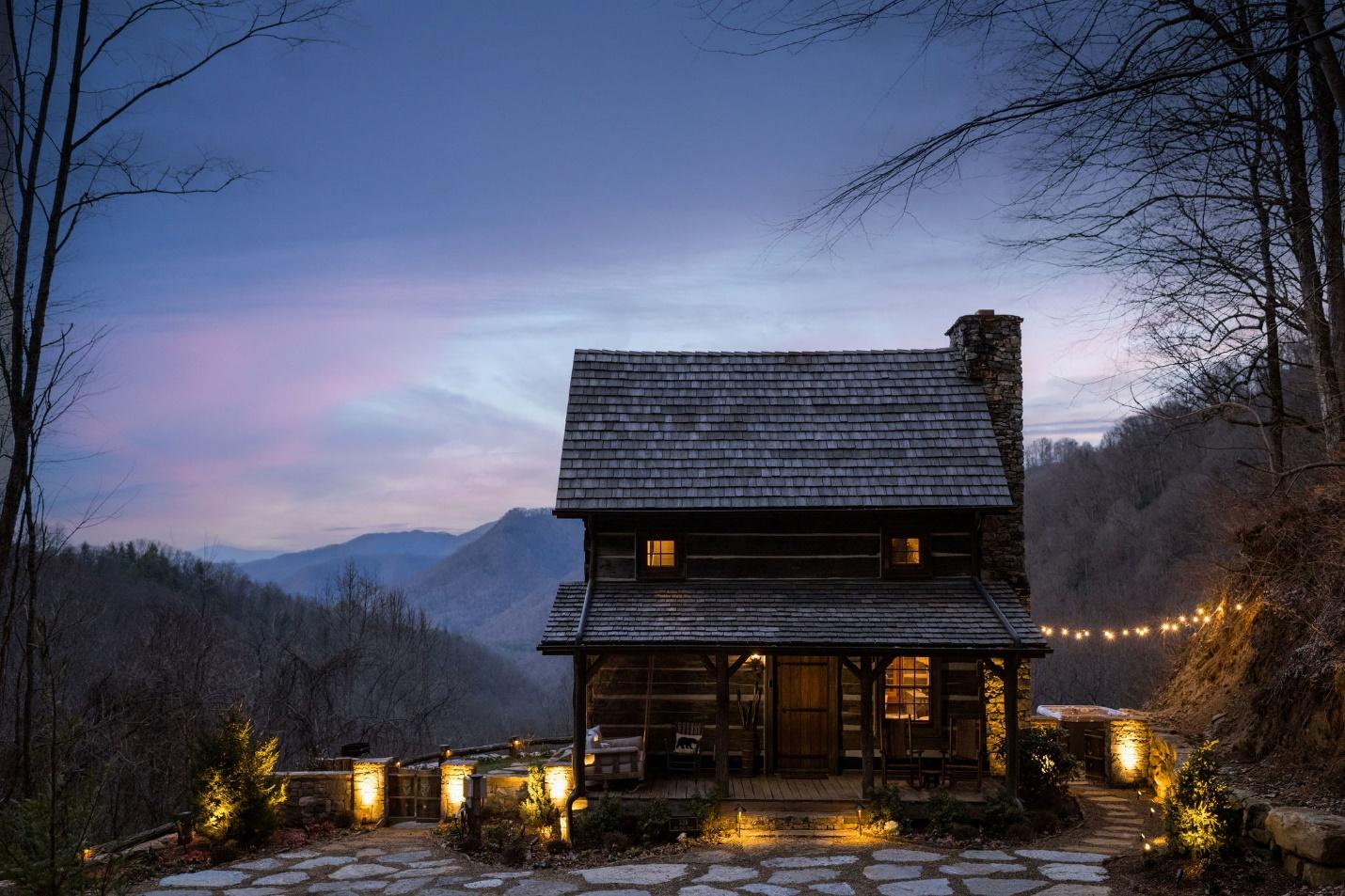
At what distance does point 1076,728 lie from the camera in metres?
17.3

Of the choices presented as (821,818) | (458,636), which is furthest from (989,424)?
(458,636)

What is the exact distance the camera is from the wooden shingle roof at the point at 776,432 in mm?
15844

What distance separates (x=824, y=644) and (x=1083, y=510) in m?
47.7

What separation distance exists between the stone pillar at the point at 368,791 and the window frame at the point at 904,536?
8.71 m

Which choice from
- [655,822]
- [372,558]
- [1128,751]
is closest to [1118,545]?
[1128,751]

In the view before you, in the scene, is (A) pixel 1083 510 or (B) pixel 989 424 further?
(A) pixel 1083 510

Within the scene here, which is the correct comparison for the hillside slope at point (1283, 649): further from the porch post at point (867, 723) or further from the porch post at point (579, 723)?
the porch post at point (579, 723)

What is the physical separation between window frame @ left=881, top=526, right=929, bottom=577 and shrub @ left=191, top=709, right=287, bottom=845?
9.70 meters

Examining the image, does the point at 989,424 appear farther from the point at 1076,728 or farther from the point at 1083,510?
the point at 1083,510

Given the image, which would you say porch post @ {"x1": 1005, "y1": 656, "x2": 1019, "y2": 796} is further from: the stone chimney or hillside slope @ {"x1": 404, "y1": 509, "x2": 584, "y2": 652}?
hillside slope @ {"x1": 404, "y1": 509, "x2": 584, "y2": 652}

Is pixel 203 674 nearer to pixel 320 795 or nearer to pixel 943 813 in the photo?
pixel 320 795

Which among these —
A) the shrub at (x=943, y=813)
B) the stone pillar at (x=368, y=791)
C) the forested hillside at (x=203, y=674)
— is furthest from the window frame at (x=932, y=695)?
the forested hillside at (x=203, y=674)

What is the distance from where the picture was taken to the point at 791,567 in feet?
53.4

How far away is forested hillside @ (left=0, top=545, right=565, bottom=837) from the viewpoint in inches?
1121
